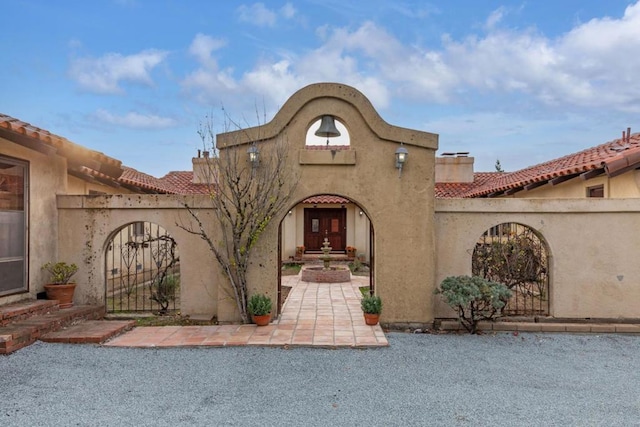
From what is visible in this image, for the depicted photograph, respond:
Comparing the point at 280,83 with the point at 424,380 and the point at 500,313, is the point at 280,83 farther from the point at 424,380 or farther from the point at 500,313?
the point at 424,380

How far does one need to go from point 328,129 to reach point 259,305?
4.14 m

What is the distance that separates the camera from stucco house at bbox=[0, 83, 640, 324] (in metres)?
8.50

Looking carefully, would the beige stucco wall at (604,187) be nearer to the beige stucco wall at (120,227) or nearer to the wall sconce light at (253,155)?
the wall sconce light at (253,155)

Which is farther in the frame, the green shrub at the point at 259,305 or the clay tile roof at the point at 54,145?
the green shrub at the point at 259,305

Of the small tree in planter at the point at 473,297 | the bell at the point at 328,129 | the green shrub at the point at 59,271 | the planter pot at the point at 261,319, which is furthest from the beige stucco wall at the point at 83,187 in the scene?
the small tree in planter at the point at 473,297

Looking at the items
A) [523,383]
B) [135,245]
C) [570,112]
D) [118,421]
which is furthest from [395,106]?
[118,421]

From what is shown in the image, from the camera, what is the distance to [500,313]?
8844 mm

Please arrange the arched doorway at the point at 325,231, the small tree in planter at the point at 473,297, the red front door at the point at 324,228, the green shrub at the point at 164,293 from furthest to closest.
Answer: the red front door at the point at 324,228 < the arched doorway at the point at 325,231 < the green shrub at the point at 164,293 < the small tree in planter at the point at 473,297

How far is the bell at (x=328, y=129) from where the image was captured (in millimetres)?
8609

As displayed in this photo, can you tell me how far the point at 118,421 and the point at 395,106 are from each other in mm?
15496

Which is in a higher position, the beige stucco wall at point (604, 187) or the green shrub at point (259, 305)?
the beige stucco wall at point (604, 187)

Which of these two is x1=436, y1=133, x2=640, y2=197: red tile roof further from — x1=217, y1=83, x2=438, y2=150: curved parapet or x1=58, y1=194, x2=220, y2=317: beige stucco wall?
x1=58, y1=194, x2=220, y2=317: beige stucco wall

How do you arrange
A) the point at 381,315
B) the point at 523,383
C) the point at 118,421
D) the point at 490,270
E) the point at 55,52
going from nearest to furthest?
the point at 118,421 → the point at 523,383 → the point at 381,315 → the point at 490,270 → the point at 55,52

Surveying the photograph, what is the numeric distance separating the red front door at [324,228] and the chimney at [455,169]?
673cm
